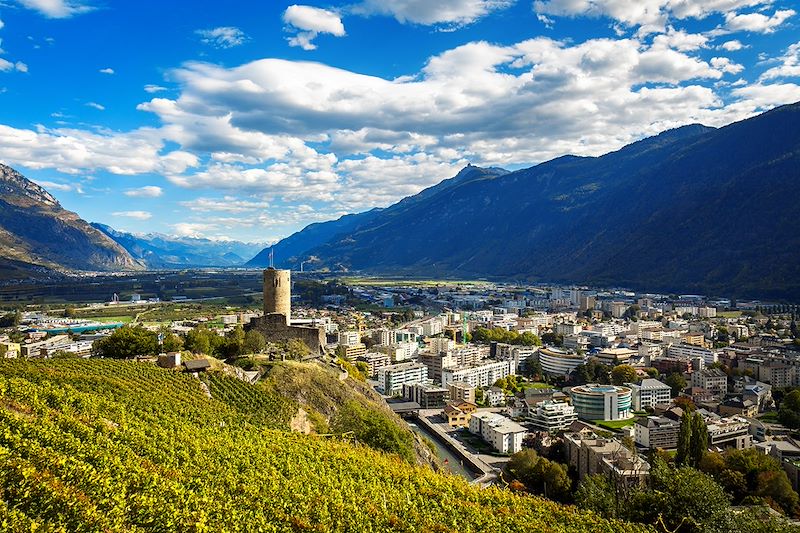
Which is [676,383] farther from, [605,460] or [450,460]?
[450,460]

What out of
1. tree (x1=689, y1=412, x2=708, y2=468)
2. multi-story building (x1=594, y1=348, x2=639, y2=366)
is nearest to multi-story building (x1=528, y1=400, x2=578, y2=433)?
tree (x1=689, y1=412, x2=708, y2=468)

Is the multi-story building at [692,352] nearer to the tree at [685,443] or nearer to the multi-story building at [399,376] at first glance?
the multi-story building at [399,376]

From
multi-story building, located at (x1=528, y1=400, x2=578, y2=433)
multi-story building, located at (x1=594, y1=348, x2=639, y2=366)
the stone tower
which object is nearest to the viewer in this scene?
the stone tower

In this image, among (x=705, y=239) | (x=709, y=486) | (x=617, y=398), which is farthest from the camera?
(x=705, y=239)

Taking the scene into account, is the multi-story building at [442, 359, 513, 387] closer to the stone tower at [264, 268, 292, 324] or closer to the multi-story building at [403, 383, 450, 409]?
the multi-story building at [403, 383, 450, 409]

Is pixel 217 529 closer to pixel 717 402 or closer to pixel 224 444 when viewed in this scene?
pixel 224 444

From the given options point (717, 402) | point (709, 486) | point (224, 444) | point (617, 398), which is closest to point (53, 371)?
point (224, 444)

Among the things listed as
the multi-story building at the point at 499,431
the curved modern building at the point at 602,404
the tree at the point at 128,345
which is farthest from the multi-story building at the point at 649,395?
the tree at the point at 128,345

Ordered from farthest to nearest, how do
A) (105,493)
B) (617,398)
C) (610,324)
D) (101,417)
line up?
(610,324)
(617,398)
(101,417)
(105,493)
